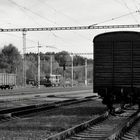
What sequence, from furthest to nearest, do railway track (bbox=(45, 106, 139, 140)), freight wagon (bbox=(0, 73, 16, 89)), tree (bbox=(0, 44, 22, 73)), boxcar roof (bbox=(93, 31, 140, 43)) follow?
1. tree (bbox=(0, 44, 22, 73))
2. freight wagon (bbox=(0, 73, 16, 89))
3. boxcar roof (bbox=(93, 31, 140, 43))
4. railway track (bbox=(45, 106, 139, 140))

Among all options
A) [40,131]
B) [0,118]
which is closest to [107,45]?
[0,118]

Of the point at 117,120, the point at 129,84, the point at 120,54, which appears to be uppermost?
the point at 120,54

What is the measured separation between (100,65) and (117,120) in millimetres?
3148

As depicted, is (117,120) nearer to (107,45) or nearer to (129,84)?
(129,84)

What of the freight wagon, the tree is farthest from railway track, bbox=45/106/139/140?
the tree

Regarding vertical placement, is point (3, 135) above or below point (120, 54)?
below

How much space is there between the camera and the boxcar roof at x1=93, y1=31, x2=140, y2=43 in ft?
54.2

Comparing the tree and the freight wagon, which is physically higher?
the tree

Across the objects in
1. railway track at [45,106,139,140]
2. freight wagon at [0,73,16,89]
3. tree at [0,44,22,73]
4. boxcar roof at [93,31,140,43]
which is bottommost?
railway track at [45,106,139,140]

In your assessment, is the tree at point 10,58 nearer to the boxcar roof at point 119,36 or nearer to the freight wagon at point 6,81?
the freight wagon at point 6,81

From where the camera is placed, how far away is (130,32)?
54.5 feet

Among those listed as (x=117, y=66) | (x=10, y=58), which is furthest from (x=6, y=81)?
(x=10, y=58)

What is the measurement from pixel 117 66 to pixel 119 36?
1.36 meters

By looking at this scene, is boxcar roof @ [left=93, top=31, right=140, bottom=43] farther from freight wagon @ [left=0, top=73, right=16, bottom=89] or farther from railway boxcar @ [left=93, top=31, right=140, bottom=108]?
freight wagon @ [left=0, top=73, right=16, bottom=89]
